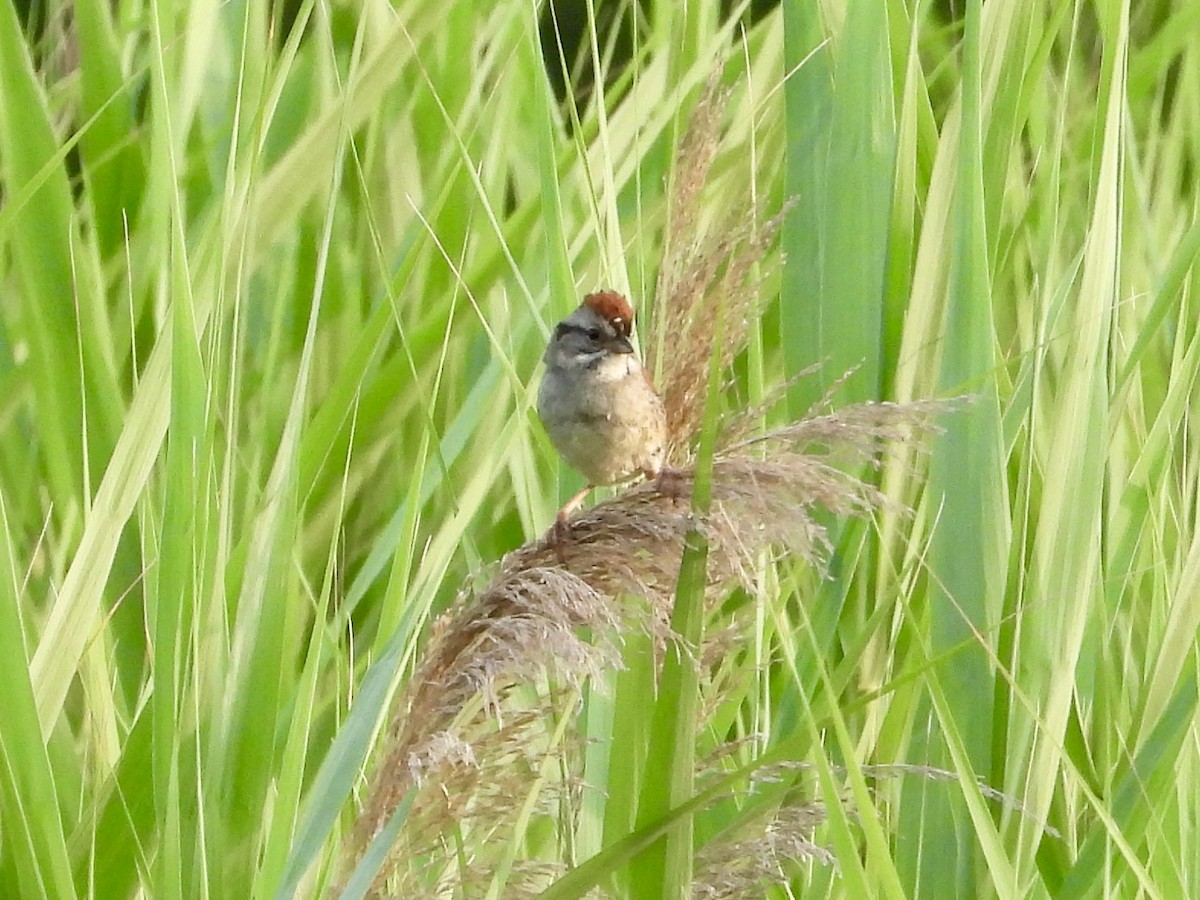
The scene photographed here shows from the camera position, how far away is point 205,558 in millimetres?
1076

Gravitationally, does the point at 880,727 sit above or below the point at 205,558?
below

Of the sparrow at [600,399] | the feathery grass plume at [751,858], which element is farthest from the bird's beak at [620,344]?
the feathery grass plume at [751,858]

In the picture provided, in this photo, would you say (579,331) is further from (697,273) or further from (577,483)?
(697,273)

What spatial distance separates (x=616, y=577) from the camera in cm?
107

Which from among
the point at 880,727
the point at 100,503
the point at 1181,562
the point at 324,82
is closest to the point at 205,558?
the point at 100,503

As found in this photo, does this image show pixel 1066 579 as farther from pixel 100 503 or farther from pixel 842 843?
pixel 100 503

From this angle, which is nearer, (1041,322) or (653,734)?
(653,734)

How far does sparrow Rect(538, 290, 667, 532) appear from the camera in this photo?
1.62m

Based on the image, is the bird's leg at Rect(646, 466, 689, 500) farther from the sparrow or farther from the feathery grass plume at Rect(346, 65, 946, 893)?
the sparrow

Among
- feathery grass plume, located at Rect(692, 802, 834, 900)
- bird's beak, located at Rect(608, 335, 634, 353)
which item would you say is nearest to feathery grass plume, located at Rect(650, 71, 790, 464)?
feathery grass plume, located at Rect(692, 802, 834, 900)

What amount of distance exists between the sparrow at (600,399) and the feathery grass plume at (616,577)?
0.43 metres

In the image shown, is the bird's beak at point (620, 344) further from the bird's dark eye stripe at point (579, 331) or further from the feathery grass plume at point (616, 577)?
the feathery grass plume at point (616, 577)

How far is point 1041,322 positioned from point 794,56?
320mm

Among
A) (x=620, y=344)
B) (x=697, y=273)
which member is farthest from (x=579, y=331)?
(x=697, y=273)
